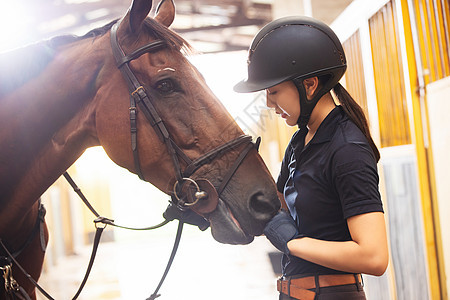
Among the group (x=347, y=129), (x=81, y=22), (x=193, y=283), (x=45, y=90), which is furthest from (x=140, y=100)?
(x=81, y=22)

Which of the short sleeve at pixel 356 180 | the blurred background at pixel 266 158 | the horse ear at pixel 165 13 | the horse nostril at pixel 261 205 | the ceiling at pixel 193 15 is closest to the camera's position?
the short sleeve at pixel 356 180

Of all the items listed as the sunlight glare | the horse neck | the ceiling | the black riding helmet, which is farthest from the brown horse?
the sunlight glare

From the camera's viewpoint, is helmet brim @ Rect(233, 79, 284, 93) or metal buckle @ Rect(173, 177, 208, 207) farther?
metal buckle @ Rect(173, 177, 208, 207)

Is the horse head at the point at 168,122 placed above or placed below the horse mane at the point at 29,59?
below

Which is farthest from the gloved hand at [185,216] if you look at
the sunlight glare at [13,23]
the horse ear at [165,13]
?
the sunlight glare at [13,23]

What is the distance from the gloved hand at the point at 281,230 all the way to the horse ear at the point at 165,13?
2.69 feet

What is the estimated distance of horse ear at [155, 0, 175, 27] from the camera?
1.44m

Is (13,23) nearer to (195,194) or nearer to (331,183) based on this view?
(195,194)

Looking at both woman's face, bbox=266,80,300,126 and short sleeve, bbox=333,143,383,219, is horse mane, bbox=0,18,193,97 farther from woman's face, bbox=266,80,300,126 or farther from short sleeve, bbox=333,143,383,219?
short sleeve, bbox=333,143,383,219

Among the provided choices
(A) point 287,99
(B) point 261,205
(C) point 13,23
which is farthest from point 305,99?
(C) point 13,23

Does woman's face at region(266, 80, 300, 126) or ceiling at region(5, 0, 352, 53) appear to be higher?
ceiling at region(5, 0, 352, 53)

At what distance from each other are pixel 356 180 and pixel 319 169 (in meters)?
0.12

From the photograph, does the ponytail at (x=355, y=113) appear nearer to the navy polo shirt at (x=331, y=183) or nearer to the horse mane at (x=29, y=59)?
the navy polo shirt at (x=331, y=183)

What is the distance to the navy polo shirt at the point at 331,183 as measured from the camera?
2.94 feet
